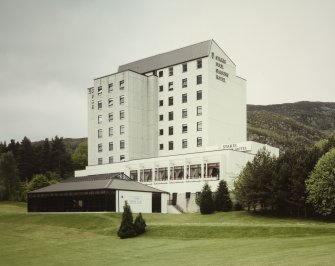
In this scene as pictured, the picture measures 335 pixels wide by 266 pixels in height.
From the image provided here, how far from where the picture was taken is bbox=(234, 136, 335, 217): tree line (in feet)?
169

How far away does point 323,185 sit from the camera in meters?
51.2

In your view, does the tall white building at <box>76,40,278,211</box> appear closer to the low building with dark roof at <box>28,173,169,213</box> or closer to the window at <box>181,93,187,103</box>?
the window at <box>181,93,187,103</box>

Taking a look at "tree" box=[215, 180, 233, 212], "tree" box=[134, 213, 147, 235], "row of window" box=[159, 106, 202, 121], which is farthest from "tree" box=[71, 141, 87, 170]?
"tree" box=[134, 213, 147, 235]

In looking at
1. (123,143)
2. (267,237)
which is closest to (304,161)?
(267,237)

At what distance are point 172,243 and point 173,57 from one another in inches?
2286

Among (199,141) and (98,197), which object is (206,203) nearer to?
(98,197)

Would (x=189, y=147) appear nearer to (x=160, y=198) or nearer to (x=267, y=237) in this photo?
(x=160, y=198)

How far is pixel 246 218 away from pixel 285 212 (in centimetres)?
626

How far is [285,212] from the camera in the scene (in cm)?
5984

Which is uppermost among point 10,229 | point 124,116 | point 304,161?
point 124,116

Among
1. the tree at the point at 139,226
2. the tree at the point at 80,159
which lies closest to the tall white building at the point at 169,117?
the tree at the point at 139,226

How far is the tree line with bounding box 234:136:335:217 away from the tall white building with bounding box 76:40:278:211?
1735 centimetres

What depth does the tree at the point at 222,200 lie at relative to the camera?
65438 millimetres

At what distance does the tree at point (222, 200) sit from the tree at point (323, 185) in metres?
14.9
